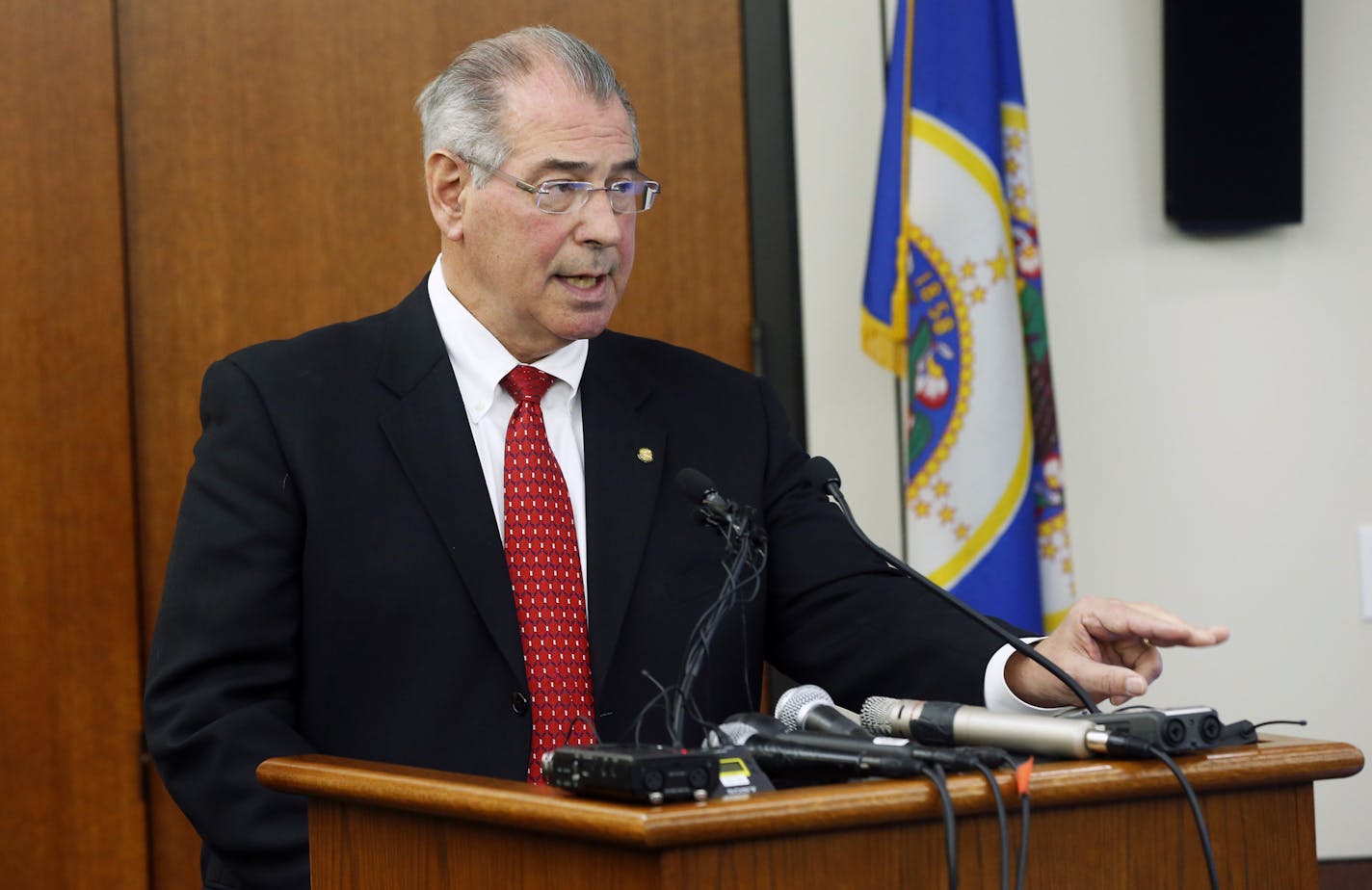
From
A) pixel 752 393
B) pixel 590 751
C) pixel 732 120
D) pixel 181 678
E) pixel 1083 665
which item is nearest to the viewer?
pixel 590 751

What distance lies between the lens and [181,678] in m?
1.85

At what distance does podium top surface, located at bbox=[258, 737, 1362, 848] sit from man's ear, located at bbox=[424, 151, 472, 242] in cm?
98

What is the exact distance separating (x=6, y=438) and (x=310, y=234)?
0.64 meters

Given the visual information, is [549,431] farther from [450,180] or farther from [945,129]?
[945,129]

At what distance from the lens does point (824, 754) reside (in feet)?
4.01

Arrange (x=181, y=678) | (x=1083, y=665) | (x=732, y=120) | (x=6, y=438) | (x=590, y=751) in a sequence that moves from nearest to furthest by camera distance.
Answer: (x=590, y=751) < (x=1083, y=665) < (x=181, y=678) < (x=6, y=438) < (x=732, y=120)

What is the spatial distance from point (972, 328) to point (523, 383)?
1040mm

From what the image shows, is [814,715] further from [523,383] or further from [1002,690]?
[523,383]

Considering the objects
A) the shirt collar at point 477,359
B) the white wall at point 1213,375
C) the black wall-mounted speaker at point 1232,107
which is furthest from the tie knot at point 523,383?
the black wall-mounted speaker at point 1232,107

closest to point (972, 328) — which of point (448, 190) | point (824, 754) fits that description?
point (448, 190)

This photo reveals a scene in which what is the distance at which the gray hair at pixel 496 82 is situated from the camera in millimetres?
2121

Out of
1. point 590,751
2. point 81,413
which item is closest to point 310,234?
point 81,413

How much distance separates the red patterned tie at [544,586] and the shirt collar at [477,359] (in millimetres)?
54

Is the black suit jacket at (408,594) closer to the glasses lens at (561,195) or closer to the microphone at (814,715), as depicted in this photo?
the glasses lens at (561,195)
